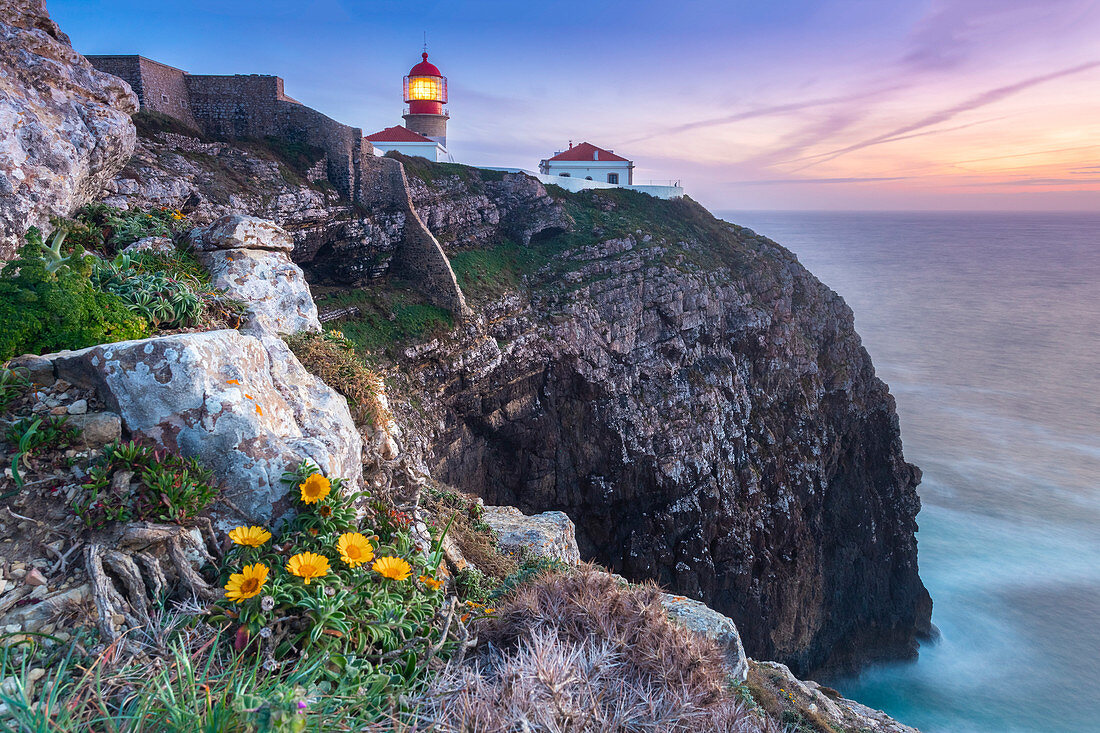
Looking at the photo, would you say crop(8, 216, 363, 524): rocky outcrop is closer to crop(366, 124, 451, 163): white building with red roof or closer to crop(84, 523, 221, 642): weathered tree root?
crop(84, 523, 221, 642): weathered tree root

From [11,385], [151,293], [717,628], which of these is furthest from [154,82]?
[717,628]

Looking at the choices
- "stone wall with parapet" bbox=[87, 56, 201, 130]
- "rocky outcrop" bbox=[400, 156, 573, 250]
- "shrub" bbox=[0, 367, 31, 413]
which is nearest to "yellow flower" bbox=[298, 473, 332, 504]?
"shrub" bbox=[0, 367, 31, 413]

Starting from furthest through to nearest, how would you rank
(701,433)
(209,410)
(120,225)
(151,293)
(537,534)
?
(701,433) < (537,534) < (120,225) < (151,293) < (209,410)

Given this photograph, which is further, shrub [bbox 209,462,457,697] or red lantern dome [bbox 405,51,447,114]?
red lantern dome [bbox 405,51,447,114]

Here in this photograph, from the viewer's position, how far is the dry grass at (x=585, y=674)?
2.11 meters

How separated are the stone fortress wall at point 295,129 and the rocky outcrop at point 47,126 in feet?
38.8

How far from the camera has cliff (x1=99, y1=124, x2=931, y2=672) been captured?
60.6 ft

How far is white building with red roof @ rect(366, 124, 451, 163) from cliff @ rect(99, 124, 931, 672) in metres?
Answer: 3.51

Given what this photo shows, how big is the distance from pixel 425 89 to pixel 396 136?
15.5ft

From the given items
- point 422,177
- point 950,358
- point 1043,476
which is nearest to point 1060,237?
point 950,358

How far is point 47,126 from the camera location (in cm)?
552

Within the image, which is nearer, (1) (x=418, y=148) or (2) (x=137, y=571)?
(2) (x=137, y=571)

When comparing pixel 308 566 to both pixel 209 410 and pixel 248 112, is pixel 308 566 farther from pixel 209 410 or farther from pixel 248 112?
pixel 248 112

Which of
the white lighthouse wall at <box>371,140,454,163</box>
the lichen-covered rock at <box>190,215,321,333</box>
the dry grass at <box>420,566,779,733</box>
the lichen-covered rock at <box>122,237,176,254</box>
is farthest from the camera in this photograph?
the white lighthouse wall at <box>371,140,454,163</box>
